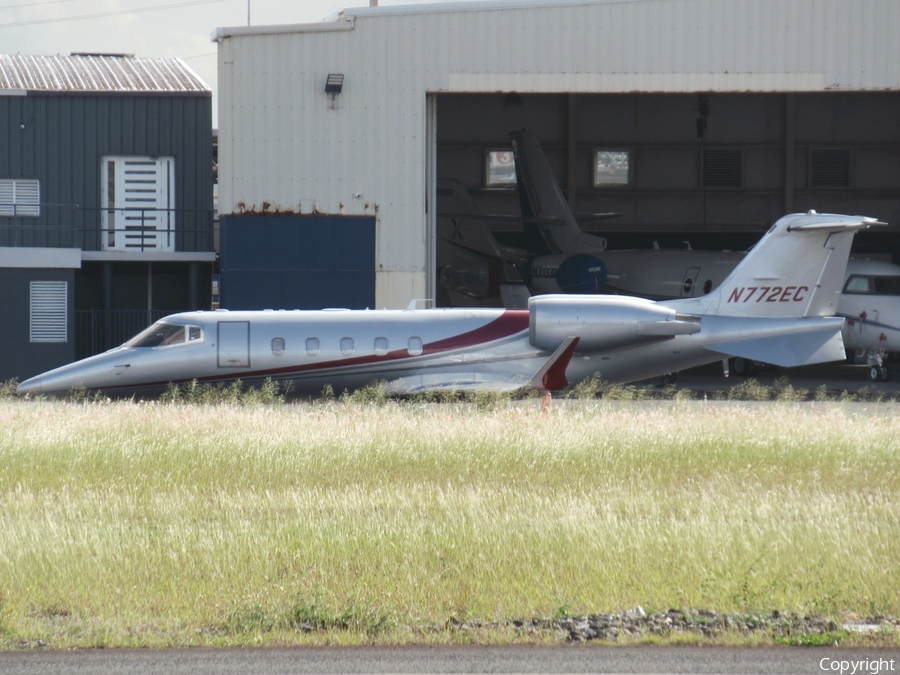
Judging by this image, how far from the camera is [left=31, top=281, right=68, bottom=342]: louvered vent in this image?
87.6ft

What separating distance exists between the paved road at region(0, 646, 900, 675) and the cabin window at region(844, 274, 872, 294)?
82.4 feet

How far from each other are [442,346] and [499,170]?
24695 millimetres

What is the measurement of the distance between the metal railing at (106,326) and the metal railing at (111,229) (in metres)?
1.99

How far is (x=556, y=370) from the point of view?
67.2ft

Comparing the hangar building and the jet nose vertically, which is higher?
the hangar building

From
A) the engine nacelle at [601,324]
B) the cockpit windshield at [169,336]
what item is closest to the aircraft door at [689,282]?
the engine nacelle at [601,324]

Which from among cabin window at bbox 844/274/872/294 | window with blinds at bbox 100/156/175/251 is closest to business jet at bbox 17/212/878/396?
cabin window at bbox 844/274/872/294

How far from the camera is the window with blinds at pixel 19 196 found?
30.3 metres

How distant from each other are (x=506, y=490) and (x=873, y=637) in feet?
15.8

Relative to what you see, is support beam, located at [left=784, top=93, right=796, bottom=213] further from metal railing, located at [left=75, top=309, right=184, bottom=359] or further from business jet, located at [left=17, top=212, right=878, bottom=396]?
metal railing, located at [left=75, top=309, right=184, bottom=359]

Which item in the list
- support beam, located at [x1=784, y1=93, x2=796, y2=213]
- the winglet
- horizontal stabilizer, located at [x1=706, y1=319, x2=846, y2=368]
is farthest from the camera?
support beam, located at [x1=784, y1=93, x2=796, y2=213]

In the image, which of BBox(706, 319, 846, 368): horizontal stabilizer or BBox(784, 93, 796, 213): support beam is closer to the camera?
BBox(706, 319, 846, 368): horizontal stabilizer

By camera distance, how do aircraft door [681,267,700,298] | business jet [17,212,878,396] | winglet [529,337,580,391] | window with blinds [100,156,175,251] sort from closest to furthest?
winglet [529,337,580,391] → business jet [17,212,878,396] → window with blinds [100,156,175,251] → aircraft door [681,267,700,298]

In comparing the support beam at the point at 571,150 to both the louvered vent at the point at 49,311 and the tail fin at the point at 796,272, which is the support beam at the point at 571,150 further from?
the louvered vent at the point at 49,311
